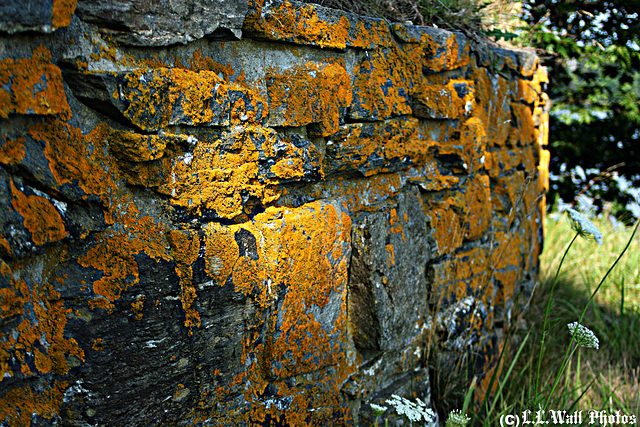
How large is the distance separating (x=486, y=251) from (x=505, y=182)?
52 cm

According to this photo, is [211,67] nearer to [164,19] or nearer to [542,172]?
[164,19]

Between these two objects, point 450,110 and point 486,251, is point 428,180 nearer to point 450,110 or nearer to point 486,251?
point 450,110

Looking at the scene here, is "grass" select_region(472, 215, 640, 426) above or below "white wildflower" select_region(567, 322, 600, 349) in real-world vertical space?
below

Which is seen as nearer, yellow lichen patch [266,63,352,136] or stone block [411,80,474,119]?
yellow lichen patch [266,63,352,136]

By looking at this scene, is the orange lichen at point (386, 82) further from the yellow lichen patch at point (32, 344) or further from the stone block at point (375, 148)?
the yellow lichen patch at point (32, 344)

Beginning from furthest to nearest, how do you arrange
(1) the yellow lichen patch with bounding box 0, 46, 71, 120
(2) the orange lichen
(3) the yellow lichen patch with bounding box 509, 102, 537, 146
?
(3) the yellow lichen patch with bounding box 509, 102, 537, 146 < (2) the orange lichen < (1) the yellow lichen patch with bounding box 0, 46, 71, 120

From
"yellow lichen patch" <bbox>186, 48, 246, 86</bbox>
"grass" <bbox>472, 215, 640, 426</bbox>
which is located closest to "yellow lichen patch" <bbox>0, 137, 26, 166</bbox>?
"yellow lichen patch" <bbox>186, 48, 246, 86</bbox>

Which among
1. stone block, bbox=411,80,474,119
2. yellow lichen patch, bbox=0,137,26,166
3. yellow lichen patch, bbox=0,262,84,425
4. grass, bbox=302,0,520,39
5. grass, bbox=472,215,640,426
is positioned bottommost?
grass, bbox=472,215,640,426

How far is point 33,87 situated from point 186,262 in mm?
523

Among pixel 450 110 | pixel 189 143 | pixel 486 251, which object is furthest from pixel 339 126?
pixel 486 251

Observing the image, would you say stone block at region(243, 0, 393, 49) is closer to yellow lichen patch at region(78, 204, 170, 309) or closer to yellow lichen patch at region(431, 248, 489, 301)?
yellow lichen patch at region(78, 204, 170, 309)

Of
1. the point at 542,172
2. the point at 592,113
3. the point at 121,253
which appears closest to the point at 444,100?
the point at 121,253

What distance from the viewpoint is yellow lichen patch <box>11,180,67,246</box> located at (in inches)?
40.2

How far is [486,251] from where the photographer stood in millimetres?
2639
